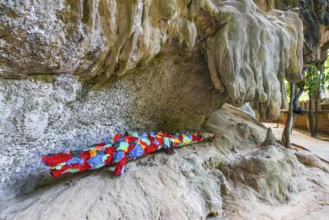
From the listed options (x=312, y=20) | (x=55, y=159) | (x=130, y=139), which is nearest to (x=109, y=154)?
(x=130, y=139)

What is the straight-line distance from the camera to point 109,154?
2.01m

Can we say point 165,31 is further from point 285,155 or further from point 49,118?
point 285,155

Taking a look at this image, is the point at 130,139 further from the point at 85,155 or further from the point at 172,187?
the point at 172,187

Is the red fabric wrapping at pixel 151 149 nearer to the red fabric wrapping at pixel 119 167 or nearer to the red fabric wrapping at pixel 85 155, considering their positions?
the red fabric wrapping at pixel 119 167

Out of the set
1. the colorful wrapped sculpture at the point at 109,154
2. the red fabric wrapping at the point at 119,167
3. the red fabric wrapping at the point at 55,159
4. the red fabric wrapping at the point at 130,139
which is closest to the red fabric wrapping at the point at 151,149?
the colorful wrapped sculpture at the point at 109,154

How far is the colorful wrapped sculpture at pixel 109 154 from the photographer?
1.75 meters

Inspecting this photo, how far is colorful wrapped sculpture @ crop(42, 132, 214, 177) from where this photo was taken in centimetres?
175

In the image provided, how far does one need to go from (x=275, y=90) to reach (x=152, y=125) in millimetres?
1890

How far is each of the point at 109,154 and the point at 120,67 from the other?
94 cm

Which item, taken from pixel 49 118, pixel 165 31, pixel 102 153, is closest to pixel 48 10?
pixel 49 118

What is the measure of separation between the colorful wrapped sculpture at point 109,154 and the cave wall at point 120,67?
0.32 meters

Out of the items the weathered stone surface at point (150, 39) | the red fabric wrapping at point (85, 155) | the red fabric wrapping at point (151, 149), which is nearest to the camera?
the weathered stone surface at point (150, 39)

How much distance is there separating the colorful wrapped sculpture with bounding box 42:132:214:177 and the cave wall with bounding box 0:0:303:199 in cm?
32

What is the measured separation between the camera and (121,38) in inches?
74.7
